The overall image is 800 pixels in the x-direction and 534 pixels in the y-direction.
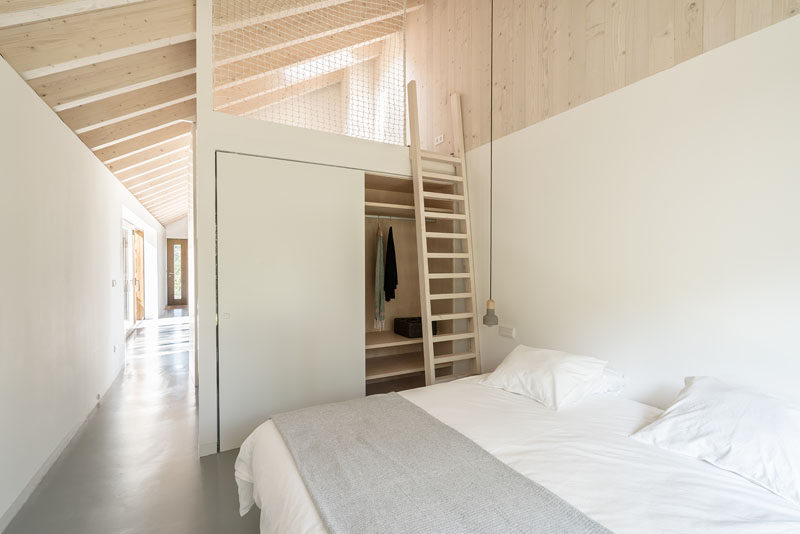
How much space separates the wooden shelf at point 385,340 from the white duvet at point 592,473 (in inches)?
58.6

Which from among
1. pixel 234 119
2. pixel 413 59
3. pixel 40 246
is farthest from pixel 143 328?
pixel 413 59

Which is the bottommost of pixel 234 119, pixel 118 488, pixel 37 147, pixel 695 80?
pixel 118 488

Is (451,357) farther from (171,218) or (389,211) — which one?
(171,218)

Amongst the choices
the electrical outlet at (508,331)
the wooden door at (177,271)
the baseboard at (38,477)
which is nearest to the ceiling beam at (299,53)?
the baseboard at (38,477)

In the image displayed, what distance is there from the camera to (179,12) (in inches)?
101

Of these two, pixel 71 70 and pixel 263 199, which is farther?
pixel 263 199

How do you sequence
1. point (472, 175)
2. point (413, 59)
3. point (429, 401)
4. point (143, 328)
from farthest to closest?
point (143, 328), point (413, 59), point (472, 175), point (429, 401)

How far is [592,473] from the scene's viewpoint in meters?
1.41

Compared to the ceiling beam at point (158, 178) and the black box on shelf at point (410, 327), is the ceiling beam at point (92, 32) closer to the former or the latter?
the black box on shelf at point (410, 327)

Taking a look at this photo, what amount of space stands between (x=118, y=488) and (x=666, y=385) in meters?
3.37

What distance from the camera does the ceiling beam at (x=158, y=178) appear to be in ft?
17.7

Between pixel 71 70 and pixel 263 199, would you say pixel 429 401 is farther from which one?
pixel 71 70

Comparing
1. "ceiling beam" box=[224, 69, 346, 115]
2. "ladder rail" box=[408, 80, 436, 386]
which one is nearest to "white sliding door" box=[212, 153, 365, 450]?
"ladder rail" box=[408, 80, 436, 386]

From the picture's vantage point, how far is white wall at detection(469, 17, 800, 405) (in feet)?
5.65
